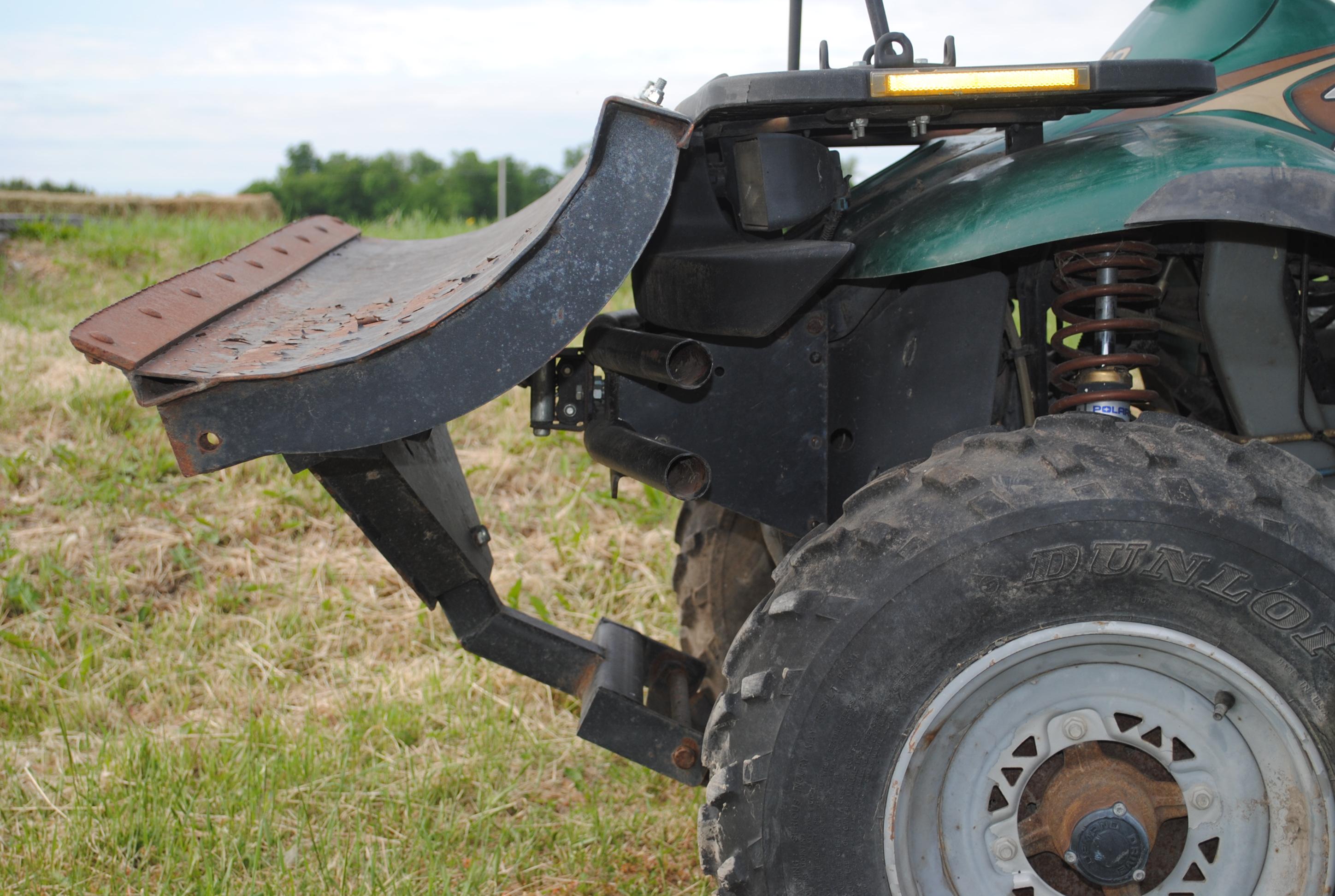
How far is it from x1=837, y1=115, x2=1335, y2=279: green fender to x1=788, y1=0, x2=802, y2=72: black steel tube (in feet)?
2.08

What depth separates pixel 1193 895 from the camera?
1.73 m

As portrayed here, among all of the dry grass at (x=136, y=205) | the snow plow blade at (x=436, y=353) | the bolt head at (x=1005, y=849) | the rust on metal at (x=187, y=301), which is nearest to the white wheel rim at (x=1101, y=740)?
the bolt head at (x=1005, y=849)

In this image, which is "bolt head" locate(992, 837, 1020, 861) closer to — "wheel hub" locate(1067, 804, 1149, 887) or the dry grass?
"wheel hub" locate(1067, 804, 1149, 887)

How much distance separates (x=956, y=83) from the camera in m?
1.60

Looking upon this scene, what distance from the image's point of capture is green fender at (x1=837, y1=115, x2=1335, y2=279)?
1.59 m

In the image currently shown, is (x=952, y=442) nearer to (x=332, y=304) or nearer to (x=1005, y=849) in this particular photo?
(x=1005, y=849)

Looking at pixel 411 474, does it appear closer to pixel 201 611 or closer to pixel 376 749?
pixel 376 749

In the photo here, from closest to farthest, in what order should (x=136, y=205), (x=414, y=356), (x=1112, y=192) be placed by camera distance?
(x=414, y=356), (x=1112, y=192), (x=136, y=205)

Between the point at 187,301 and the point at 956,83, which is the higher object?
the point at 956,83

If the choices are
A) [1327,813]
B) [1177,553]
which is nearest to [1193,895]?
[1327,813]

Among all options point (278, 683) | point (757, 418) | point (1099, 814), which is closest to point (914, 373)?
point (757, 418)

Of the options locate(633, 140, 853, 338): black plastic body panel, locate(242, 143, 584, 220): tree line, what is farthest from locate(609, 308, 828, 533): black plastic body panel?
locate(242, 143, 584, 220): tree line

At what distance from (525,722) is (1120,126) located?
2366 mm

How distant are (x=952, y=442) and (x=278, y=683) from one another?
2.76 metres
